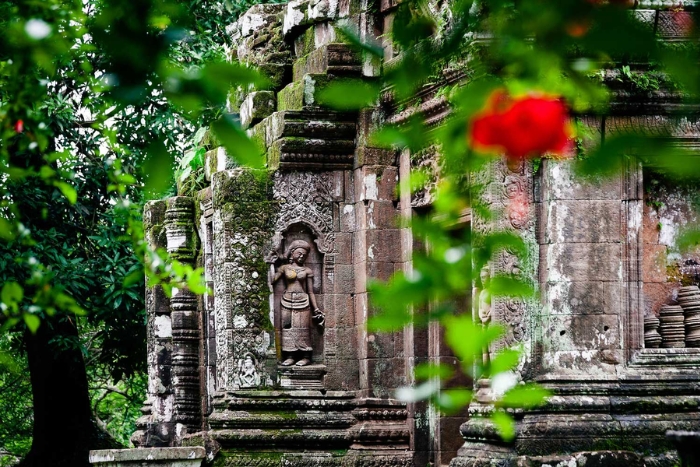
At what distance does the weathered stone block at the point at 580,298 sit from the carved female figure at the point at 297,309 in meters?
3.39

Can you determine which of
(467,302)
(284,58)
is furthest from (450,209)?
(284,58)

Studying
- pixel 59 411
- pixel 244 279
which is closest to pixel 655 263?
pixel 244 279

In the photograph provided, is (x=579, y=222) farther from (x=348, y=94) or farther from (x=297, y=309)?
(x=348, y=94)

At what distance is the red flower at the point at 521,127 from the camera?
2.84 meters

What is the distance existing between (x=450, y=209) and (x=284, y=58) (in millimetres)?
11116

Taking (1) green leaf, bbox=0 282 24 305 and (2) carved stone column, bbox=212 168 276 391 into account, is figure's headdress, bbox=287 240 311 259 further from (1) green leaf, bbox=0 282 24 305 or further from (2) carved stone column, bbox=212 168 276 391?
(1) green leaf, bbox=0 282 24 305

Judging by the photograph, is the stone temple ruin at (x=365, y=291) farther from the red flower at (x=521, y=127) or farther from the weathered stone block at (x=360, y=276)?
the red flower at (x=521, y=127)

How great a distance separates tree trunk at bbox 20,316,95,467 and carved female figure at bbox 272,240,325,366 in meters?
8.17

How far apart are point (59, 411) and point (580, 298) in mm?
12696

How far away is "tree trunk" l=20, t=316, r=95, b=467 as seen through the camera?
21.3 m

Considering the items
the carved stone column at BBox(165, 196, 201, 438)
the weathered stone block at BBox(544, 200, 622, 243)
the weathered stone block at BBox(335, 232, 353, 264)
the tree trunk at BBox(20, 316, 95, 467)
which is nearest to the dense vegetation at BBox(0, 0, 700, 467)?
the weathered stone block at BBox(544, 200, 622, 243)

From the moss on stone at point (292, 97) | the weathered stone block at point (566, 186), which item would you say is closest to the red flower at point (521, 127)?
the weathered stone block at point (566, 186)

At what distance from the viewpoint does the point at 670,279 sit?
11070 mm

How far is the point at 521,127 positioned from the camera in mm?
2846
